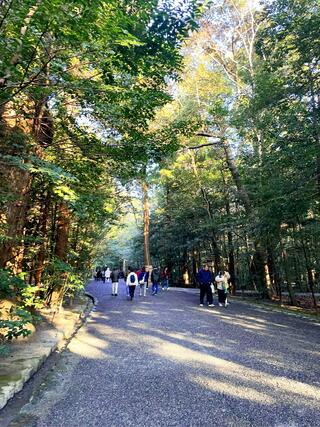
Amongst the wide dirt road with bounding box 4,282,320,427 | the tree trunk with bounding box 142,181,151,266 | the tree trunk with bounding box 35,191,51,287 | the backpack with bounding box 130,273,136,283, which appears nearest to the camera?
the wide dirt road with bounding box 4,282,320,427

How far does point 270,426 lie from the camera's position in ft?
9.32

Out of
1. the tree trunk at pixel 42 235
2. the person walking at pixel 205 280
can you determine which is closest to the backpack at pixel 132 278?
the person walking at pixel 205 280

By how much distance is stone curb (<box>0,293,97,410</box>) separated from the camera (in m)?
3.77

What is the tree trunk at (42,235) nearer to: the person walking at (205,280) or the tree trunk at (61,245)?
the tree trunk at (61,245)

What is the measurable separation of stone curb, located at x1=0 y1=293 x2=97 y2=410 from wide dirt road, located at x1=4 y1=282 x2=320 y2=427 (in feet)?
0.94

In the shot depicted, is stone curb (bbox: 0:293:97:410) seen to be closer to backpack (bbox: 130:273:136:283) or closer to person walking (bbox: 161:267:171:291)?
backpack (bbox: 130:273:136:283)

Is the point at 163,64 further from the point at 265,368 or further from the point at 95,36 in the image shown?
the point at 265,368

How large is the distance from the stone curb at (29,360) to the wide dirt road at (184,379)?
0.94ft

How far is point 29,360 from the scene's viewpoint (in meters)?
4.77

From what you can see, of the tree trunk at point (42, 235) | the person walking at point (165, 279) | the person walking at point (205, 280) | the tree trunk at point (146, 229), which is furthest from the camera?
the tree trunk at point (146, 229)

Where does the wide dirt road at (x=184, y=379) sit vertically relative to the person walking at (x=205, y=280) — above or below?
below

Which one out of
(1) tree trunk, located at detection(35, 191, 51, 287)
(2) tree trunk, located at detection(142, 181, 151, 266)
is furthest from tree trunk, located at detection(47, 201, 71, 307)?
(2) tree trunk, located at detection(142, 181, 151, 266)

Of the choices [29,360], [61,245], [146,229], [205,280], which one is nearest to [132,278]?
[205,280]

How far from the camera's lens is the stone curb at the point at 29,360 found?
3770 millimetres
